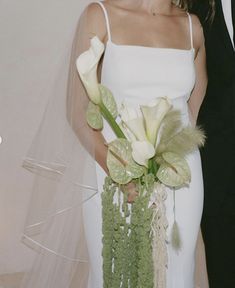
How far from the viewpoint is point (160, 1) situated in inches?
57.3

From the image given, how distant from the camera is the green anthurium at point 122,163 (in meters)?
1.05

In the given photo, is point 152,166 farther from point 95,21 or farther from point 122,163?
point 95,21

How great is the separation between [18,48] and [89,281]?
1018 millimetres

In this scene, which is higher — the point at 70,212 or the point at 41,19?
the point at 41,19

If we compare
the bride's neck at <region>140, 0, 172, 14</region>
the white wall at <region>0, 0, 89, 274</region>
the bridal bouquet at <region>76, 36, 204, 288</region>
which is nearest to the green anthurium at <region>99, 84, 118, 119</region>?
the bridal bouquet at <region>76, 36, 204, 288</region>

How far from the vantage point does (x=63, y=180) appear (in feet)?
4.07

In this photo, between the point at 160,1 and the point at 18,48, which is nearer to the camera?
the point at 160,1

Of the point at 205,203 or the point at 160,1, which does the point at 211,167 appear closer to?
the point at 205,203

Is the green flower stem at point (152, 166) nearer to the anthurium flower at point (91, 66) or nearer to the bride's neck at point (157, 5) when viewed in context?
the anthurium flower at point (91, 66)

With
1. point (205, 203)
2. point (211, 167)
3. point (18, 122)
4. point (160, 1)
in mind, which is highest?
point (160, 1)

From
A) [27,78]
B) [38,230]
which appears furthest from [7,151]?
[38,230]

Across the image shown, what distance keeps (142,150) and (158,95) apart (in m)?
0.39

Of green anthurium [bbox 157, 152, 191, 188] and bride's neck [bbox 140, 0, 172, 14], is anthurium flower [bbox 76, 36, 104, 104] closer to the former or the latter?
green anthurium [bbox 157, 152, 191, 188]

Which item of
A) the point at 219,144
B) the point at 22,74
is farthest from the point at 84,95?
the point at 22,74
